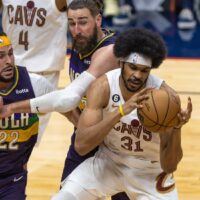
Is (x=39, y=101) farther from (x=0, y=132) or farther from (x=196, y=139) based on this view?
(x=196, y=139)

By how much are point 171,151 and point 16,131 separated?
3.83 ft

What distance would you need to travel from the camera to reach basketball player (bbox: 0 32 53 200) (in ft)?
16.2

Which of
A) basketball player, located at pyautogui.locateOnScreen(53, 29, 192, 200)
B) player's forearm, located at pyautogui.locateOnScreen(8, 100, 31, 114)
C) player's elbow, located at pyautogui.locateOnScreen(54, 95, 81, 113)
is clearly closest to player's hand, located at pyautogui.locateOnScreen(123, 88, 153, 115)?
basketball player, located at pyautogui.locateOnScreen(53, 29, 192, 200)

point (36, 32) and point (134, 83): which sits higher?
point (134, 83)

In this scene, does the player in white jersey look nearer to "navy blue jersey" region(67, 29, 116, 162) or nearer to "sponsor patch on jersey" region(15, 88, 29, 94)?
"navy blue jersey" region(67, 29, 116, 162)

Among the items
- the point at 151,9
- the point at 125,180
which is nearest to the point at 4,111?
the point at 125,180

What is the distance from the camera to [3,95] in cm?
493

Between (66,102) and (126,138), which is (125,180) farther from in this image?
(66,102)

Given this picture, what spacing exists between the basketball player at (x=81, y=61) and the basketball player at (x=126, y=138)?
0.59 ft

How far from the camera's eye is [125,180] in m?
4.74

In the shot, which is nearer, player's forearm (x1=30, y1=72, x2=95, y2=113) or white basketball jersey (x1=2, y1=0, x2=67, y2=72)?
player's forearm (x1=30, y1=72, x2=95, y2=113)

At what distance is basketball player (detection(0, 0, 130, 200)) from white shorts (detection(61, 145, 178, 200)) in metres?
0.34

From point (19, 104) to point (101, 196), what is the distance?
828 mm

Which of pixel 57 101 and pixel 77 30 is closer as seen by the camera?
pixel 57 101
